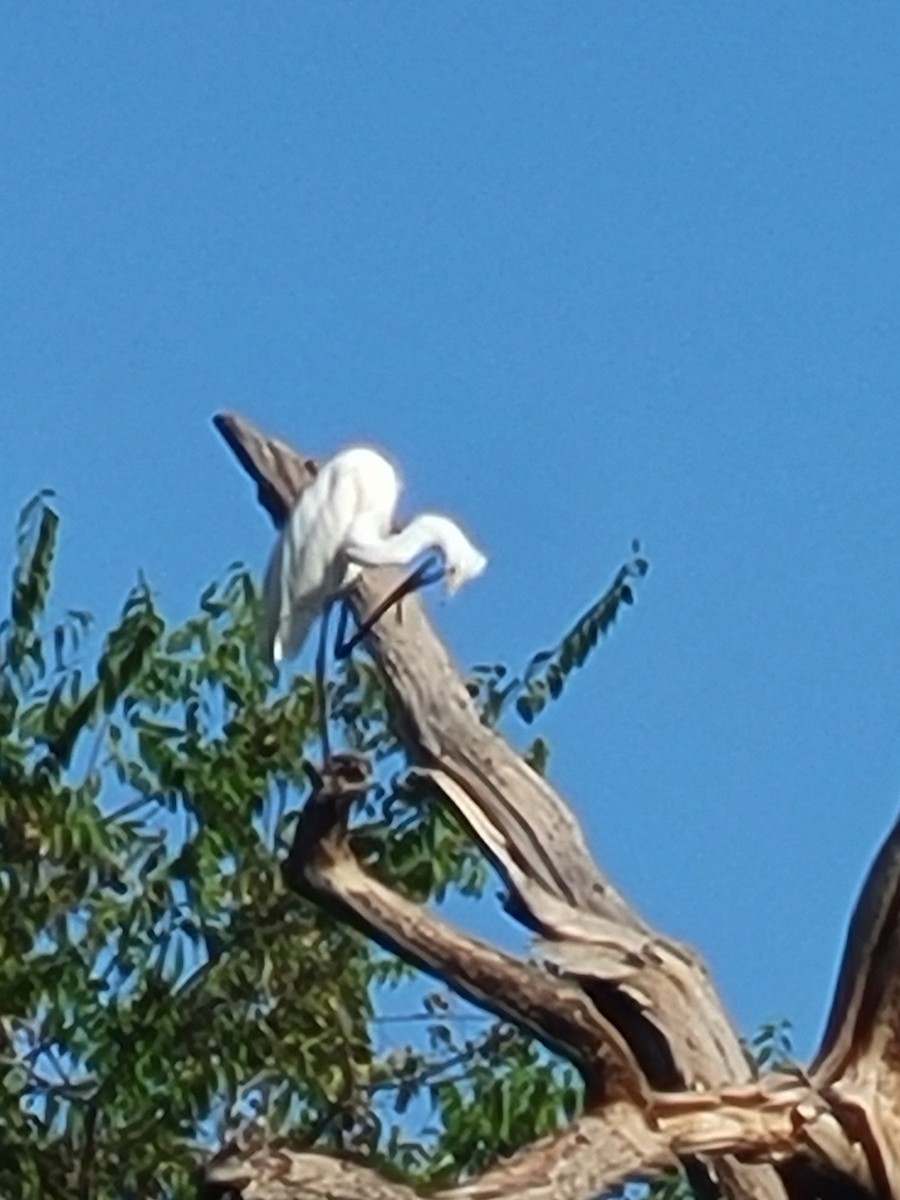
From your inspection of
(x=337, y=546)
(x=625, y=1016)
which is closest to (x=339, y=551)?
(x=337, y=546)

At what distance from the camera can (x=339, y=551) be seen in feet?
21.2

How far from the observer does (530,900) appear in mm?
5172

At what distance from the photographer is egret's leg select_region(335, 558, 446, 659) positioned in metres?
6.02

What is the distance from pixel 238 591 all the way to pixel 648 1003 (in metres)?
3.55

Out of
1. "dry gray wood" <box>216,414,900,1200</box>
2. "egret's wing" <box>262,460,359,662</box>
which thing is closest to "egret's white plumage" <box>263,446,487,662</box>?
"egret's wing" <box>262,460,359,662</box>

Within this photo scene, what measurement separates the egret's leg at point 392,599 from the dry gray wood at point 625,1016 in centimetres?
64

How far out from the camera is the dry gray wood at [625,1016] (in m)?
4.86

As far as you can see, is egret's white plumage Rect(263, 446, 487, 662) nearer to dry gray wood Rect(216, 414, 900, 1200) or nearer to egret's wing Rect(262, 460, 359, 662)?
egret's wing Rect(262, 460, 359, 662)

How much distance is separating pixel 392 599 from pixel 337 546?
1.37 feet

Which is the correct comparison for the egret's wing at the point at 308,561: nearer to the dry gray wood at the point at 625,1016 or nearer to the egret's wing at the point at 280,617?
the egret's wing at the point at 280,617

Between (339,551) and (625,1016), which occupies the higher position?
(339,551)

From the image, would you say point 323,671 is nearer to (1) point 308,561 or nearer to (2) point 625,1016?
(1) point 308,561

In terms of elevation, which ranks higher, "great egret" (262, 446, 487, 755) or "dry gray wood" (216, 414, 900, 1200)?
"great egret" (262, 446, 487, 755)

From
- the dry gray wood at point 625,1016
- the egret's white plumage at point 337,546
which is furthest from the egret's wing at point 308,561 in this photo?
the dry gray wood at point 625,1016
